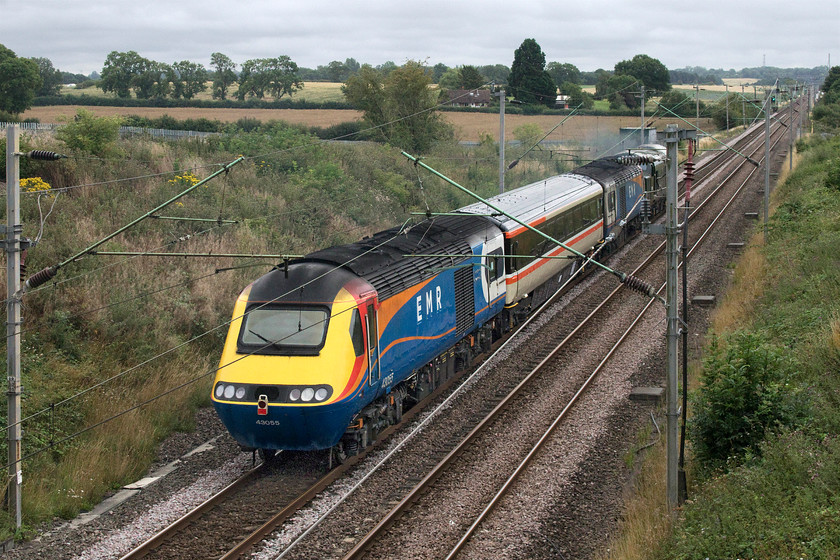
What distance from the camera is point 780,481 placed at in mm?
10695

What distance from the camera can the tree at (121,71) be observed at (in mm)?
55312

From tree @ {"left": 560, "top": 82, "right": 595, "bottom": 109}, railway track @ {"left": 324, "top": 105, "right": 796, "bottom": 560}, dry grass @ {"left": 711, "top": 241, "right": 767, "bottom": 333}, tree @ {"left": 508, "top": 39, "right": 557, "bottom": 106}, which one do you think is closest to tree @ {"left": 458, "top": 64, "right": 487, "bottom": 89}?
tree @ {"left": 508, "top": 39, "right": 557, "bottom": 106}

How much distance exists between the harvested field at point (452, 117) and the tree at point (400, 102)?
130 inches

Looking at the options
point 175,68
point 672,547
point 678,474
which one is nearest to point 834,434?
point 678,474

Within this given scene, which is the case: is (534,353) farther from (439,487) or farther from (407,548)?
(407,548)

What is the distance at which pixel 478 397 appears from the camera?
18.3 meters

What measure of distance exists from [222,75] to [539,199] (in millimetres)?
44514

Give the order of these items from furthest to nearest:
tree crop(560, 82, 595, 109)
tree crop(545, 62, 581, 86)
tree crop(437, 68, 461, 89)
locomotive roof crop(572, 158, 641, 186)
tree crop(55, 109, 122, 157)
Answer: tree crop(545, 62, 581, 86) → tree crop(437, 68, 461, 89) → tree crop(560, 82, 595, 109) → locomotive roof crop(572, 158, 641, 186) → tree crop(55, 109, 122, 157)

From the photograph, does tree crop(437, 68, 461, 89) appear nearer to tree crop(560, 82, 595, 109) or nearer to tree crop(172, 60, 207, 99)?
tree crop(560, 82, 595, 109)

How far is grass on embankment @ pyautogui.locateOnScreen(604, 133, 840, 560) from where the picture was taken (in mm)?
9477

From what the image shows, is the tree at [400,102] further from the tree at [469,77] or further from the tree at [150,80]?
the tree at [469,77]

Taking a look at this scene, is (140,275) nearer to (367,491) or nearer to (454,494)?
(367,491)

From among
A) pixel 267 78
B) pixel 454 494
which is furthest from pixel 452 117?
pixel 454 494

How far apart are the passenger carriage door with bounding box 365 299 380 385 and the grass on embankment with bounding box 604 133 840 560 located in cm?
459
